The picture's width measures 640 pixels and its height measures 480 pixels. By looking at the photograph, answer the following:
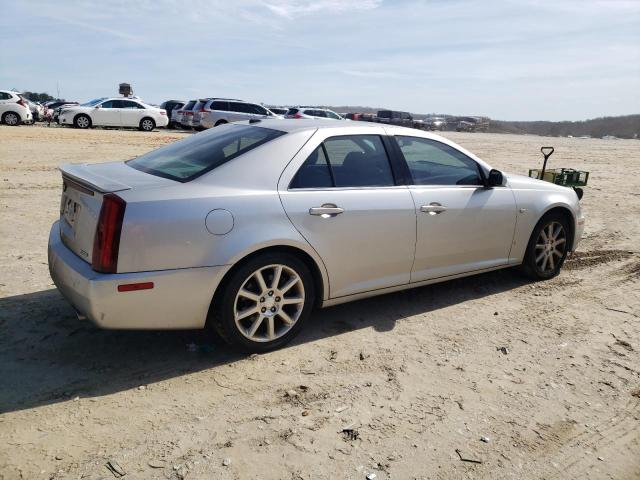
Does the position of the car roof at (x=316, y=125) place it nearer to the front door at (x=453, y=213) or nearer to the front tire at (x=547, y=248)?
the front door at (x=453, y=213)

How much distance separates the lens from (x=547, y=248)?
551cm

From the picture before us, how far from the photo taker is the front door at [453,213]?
14.7ft

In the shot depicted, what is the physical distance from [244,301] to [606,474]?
91.0 inches

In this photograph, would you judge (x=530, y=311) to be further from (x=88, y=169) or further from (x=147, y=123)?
(x=147, y=123)

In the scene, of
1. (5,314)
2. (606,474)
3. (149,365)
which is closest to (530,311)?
(606,474)

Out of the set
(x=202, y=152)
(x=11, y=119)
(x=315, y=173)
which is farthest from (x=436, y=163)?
(x=11, y=119)

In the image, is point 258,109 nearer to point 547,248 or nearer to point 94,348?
point 547,248

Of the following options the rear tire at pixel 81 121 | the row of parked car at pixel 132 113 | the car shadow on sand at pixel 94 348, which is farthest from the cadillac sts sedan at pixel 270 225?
the rear tire at pixel 81 121

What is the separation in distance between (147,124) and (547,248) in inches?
997

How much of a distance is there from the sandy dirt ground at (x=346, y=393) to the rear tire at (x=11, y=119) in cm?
2393

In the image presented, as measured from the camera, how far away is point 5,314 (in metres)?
4.17

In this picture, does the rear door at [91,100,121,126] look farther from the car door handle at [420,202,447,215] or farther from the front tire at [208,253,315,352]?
the front tire at [208,253,315,352]

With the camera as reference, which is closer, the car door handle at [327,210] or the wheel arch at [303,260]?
the wheel arch at [303,260]

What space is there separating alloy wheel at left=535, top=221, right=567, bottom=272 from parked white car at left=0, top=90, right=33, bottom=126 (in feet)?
86.2
